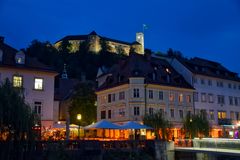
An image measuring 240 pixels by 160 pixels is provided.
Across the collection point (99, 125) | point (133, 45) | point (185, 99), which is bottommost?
point (99, 125)

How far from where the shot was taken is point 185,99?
48.5 m

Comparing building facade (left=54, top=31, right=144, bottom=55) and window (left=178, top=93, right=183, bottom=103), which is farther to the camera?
building facade (left=54, top=31, right=144, bottom=55)

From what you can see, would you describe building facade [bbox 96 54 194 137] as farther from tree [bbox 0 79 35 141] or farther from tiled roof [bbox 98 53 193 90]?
tree [bbox 0 79 35 141]

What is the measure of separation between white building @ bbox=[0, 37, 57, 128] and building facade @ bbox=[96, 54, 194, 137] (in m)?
12.4

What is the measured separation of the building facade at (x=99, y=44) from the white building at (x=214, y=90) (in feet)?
230

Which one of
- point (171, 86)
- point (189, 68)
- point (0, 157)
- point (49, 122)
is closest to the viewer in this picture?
point (0, 157)

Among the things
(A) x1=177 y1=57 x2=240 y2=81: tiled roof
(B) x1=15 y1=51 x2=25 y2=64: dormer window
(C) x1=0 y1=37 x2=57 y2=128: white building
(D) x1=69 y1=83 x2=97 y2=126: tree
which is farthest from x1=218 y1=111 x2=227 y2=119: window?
(B) x1=15 y1=51 x2=25 y2=64: dormer window

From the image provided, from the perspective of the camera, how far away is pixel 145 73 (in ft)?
148

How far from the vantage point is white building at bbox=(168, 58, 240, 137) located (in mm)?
50625

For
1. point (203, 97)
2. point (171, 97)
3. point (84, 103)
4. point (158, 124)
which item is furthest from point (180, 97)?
point (84, 103)

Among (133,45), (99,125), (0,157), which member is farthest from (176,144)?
(133,45)

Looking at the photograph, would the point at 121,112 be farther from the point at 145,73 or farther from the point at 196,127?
the point at 196,127

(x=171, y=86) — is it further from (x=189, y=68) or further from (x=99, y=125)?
(x=99, y=125)

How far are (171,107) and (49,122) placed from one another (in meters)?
19.7
